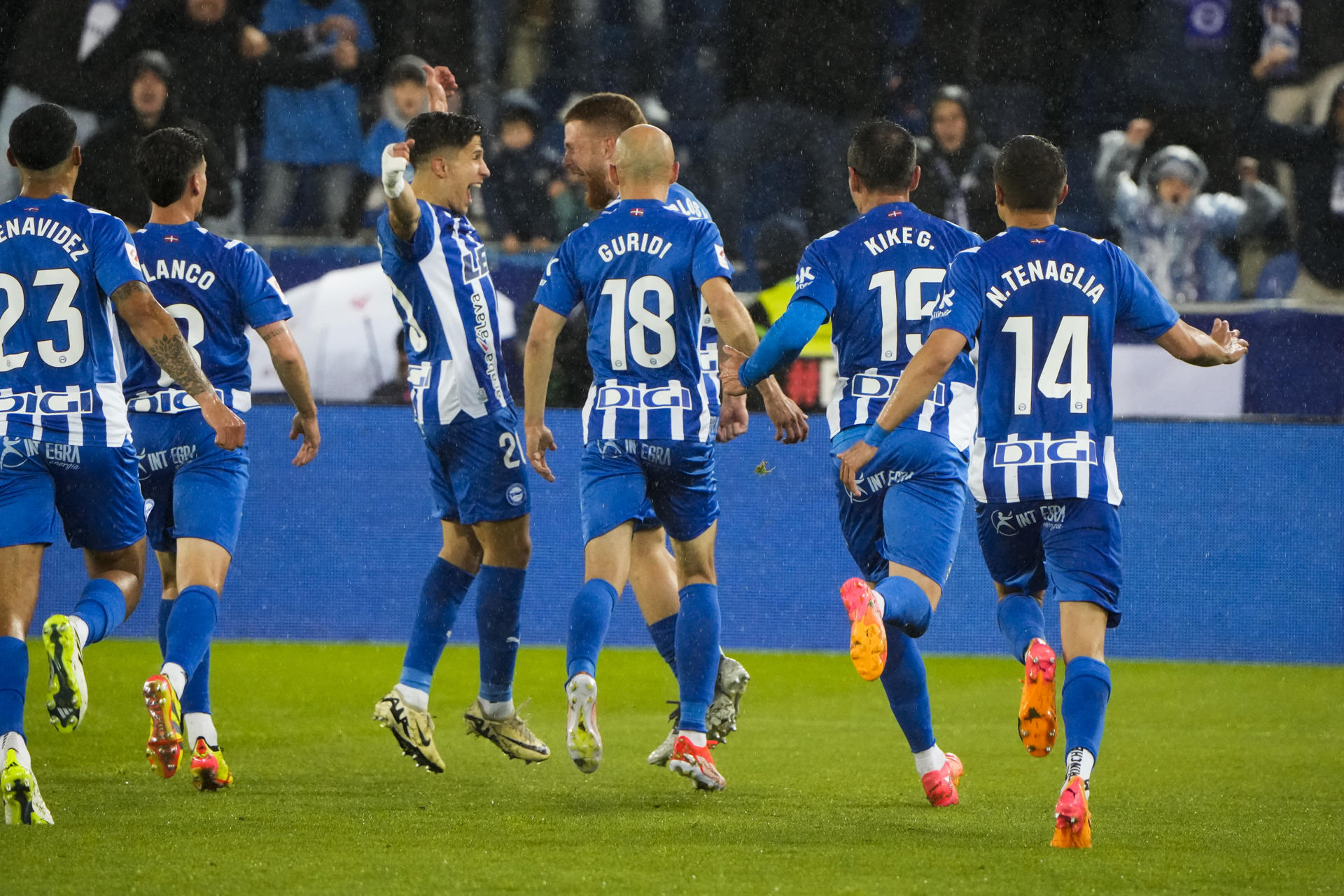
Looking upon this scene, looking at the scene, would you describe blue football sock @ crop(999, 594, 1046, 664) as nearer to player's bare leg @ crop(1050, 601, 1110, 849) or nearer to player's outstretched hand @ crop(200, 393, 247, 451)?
player's bare leg @ crop(1050, 601, 1110, 849)

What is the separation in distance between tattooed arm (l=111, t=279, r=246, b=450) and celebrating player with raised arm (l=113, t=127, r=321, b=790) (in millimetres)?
461

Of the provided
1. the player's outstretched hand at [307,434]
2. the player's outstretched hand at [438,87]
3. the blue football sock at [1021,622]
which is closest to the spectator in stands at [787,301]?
the player's outstretched hand at [438,87]

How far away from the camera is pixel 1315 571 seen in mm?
9086

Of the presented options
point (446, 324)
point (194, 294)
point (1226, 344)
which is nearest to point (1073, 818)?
point (1226, 344)

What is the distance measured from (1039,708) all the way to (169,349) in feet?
8.15

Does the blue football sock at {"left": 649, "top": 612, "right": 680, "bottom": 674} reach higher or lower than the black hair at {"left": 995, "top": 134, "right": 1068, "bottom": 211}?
lower

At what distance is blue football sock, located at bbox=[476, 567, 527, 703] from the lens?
17.9 feet

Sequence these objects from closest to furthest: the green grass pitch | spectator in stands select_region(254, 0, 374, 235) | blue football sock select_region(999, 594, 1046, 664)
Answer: the green grass pitch
blue football sock select_region(999, 594, 1046, 664)
spectator in stands select_region(254, 0, 374, 235)

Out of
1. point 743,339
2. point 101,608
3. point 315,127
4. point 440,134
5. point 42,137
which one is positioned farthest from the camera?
point 315,127

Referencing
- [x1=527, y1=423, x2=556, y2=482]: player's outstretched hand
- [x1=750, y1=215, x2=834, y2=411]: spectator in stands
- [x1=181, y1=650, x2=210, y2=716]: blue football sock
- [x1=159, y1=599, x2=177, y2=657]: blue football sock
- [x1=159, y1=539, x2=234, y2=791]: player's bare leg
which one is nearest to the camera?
[x1=159, y1=539, x2=234, y2=791]: player's bare leg

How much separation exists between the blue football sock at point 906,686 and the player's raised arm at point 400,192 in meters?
1.97

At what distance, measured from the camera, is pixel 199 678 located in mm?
5191

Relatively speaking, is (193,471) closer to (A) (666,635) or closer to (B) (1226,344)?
(A) (666,635)

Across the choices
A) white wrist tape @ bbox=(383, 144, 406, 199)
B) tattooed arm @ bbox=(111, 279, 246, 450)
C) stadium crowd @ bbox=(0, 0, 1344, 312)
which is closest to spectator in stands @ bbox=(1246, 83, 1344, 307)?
stadium crowd @ bbox=(0, 0, 1344, 312)
